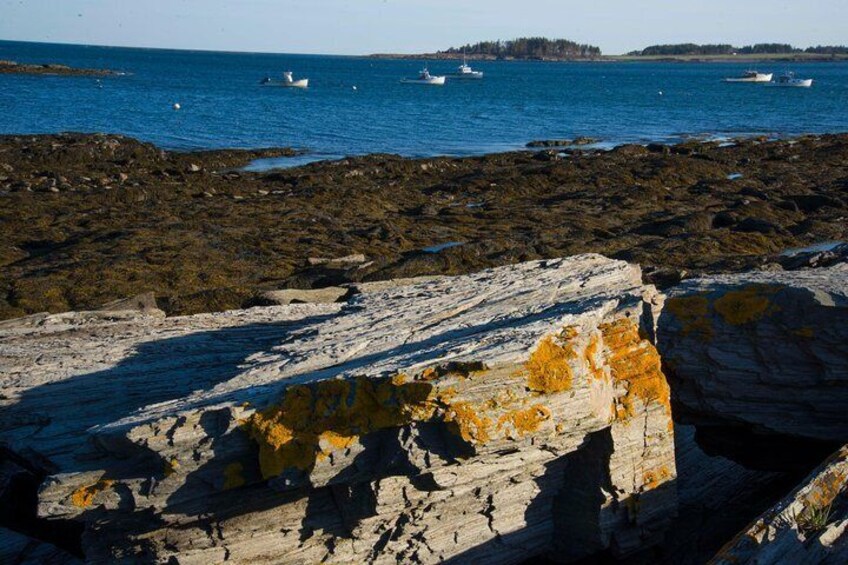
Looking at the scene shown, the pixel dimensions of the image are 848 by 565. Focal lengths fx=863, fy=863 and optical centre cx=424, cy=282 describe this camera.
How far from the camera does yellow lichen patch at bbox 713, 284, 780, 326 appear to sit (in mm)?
8109

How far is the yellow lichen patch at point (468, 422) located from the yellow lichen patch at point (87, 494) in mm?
2455

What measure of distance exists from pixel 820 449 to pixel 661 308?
197 centimetres

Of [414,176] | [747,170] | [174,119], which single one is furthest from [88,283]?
[174,119]

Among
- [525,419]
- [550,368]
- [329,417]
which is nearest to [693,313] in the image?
[550,368]

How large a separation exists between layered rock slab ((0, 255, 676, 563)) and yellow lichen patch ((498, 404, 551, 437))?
1 cm

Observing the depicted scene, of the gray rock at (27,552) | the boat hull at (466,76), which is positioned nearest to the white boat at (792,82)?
the boat hull at (466,76)

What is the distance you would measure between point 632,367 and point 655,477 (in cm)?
95

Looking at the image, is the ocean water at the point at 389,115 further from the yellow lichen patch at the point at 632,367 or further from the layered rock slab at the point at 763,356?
the yellow lichen patch at the point at 632,367

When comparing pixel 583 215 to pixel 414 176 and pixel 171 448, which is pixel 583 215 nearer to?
pixel 414 176

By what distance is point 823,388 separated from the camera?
7988 mm

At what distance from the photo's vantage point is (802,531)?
5141 millimetres

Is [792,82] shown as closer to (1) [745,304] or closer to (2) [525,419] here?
(1) [745,304]

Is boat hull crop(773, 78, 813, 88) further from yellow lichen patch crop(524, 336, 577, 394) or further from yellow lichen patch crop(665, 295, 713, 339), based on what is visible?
yellow lichen patch crop(524, 336, 577, 394)

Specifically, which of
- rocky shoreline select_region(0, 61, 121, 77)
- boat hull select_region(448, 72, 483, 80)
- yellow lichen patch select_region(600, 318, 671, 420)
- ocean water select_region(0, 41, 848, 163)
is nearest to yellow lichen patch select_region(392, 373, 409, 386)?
yellow lichen patch select_region(600, 318, 671, 420)
